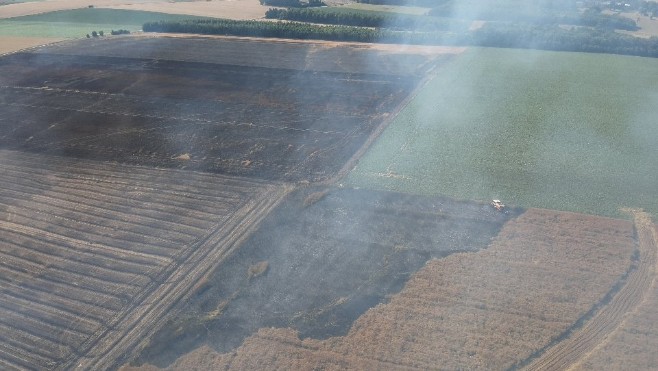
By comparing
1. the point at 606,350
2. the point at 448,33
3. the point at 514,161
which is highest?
the point at 448,33

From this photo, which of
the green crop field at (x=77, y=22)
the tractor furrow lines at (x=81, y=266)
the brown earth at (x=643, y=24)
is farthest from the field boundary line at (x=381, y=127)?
the green crop field at (x=77, y=22)

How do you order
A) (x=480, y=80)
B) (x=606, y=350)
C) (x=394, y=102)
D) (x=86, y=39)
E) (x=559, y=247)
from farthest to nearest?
(x=86, y=39)
(x=480, y=80)
(x=394, y=102)
(x=559, y=247)
(x=606, y=350)

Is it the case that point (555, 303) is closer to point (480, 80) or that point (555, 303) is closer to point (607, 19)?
point (480, 80)

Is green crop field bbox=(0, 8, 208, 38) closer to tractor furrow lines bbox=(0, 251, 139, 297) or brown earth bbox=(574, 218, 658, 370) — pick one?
tractor furrow lines bbox=(0, 251, 139, 297)

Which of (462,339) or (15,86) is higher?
(15,86)

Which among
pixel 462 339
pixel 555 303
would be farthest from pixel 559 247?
pixel 462 339

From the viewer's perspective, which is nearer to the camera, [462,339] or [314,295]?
[462,339]
